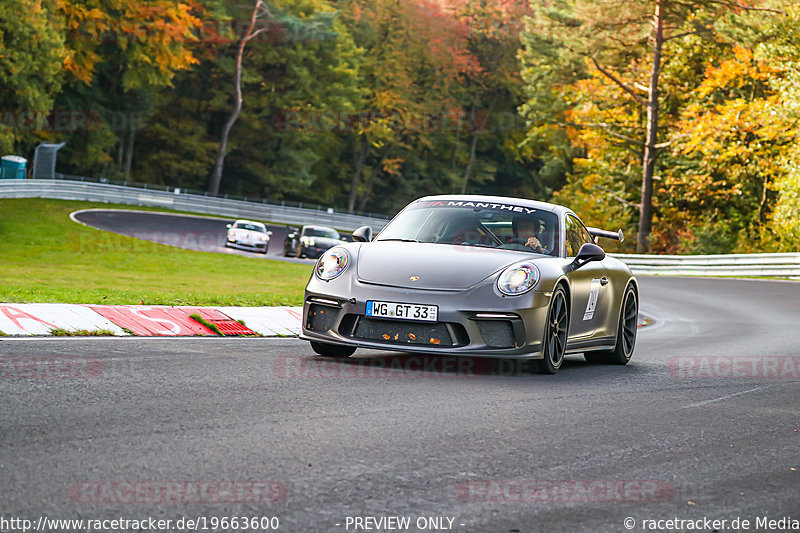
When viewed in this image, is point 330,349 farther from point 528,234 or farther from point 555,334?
point 528,234

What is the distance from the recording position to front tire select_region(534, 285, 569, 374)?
29.1ft

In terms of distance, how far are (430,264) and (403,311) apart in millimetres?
584

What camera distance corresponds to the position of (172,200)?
59.2m

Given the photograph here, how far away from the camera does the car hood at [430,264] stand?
8617 mm

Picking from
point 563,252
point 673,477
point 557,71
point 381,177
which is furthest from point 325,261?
point 381,177

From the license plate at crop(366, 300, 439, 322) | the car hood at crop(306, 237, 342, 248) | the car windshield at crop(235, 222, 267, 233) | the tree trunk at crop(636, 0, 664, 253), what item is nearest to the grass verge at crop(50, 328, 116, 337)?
the license plate at crop(366, 300, 439, 322)

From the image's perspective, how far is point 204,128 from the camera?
241 feet

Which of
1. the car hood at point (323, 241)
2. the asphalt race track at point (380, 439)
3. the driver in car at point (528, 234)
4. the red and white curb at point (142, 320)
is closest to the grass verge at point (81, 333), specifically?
the red and white curb at point (142, 320)

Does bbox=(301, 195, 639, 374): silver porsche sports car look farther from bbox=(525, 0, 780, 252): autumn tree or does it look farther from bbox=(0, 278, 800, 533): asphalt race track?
bbox=(525, 0, 780, 252): autumn tree

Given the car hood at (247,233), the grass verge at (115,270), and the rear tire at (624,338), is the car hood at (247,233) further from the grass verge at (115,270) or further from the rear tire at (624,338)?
the rear tire at (624,338)

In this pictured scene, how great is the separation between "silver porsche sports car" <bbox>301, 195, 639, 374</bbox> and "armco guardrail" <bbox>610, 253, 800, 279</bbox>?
26486mm

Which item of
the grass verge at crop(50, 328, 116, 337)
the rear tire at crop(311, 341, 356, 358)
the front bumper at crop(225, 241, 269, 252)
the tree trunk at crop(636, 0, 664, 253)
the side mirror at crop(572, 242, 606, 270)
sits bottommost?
the front bumper at crop(225, 241, 269, 252)

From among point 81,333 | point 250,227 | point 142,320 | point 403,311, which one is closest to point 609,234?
point 403,311

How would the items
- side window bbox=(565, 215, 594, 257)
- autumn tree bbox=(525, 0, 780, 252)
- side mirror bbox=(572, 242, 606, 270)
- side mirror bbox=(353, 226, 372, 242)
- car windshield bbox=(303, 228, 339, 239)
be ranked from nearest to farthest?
side mirror bbox=(572, 242, 606, 270), side mirror bbox=(353, 226, 372, 242), side window bbox=(565, 215, 594, 257), car windshield bbox=(303, 228, 339, 239), autumn tree bbox=(525, 0, 780, 252)
